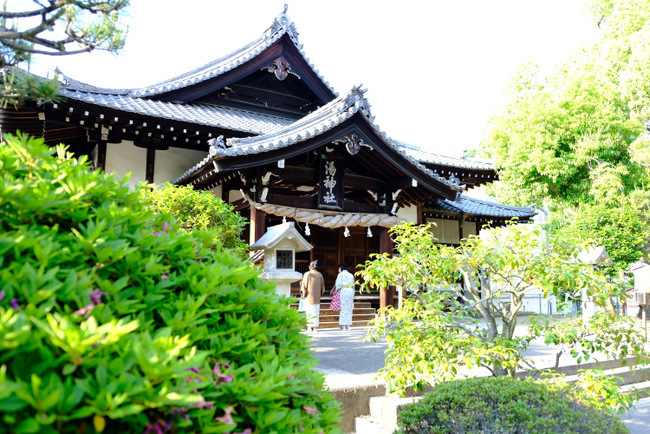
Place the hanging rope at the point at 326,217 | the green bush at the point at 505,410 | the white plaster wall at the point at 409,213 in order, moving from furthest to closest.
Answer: the white plaster wall at the point at 409,213, the hanging rope at the point at 326,217, the green bush at the point at 505,410

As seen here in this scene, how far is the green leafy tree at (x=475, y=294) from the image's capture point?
149 inches

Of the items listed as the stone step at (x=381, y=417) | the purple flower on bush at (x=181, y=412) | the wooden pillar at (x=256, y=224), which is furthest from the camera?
the wooden pillar at (x=256, y=224)

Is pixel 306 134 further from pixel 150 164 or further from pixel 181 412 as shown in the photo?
pixel 181 412

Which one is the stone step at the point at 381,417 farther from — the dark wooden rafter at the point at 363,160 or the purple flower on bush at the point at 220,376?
the dark wooden rafter at the point at 363,160

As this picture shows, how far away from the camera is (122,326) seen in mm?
1173

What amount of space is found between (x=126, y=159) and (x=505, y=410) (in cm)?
948

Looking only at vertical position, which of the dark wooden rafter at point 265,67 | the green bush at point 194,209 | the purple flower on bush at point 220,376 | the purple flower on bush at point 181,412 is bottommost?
the purple flower on bush at point 181,412

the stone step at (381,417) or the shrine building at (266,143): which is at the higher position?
the shrine building at (266,143)

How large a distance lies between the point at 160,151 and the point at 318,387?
10.1 meters

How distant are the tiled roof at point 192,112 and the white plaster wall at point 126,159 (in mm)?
1003

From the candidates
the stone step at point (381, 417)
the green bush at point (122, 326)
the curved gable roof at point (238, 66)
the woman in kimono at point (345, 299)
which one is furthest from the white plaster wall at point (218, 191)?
the green bush at point (122, 326)

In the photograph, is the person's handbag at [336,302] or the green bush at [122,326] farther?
the person's handbag at [336,302]

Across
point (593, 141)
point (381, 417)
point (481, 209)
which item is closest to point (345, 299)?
point (381, 417)

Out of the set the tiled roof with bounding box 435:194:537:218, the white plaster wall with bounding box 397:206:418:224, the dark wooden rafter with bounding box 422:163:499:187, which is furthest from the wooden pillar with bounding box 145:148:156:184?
the tiled roof with bounding box 435:194:537:218
